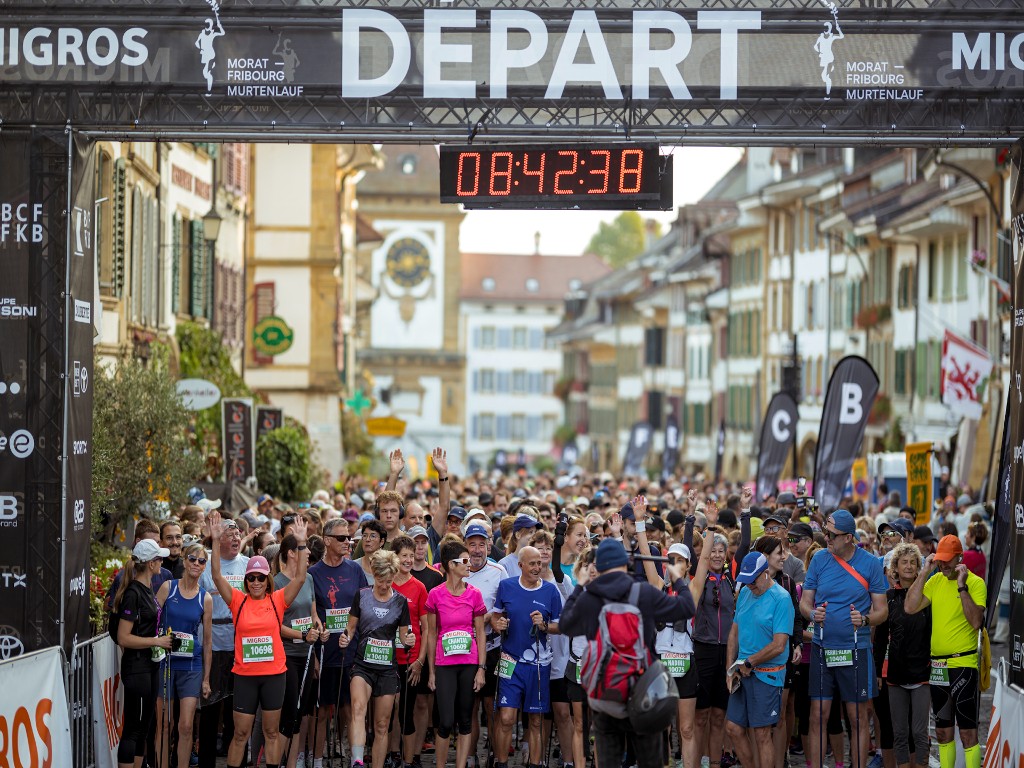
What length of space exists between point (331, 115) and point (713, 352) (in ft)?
221

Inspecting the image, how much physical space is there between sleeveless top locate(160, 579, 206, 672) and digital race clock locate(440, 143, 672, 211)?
3.66 metres

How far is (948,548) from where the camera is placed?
1452 cm

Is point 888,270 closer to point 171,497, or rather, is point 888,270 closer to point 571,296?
point 171,497

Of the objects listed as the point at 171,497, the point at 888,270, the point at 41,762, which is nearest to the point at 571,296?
the point at 888,270

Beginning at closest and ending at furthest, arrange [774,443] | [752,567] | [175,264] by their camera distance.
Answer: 1. [752,567]
2. [774,443]
3. [175,264]

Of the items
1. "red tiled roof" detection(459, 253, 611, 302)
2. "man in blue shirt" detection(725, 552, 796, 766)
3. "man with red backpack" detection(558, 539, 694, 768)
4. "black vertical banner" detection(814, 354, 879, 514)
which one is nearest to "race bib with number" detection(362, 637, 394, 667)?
"man in blue shirt" detection(725, 552, 796, 766)

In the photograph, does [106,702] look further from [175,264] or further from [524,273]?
[524,273]

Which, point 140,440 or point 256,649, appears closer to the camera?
point 256,649

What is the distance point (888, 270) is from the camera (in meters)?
54.0

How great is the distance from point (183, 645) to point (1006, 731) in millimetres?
5890

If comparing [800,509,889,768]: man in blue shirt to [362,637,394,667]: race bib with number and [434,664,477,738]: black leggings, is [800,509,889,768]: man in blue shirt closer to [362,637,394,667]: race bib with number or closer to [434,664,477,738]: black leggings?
[434,664,477,738]: black leggings

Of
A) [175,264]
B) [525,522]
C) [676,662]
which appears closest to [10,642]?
[525,522]

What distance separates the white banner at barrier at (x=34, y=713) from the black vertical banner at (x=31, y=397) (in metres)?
1.45

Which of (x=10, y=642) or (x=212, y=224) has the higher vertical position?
(x=212, y=224)
